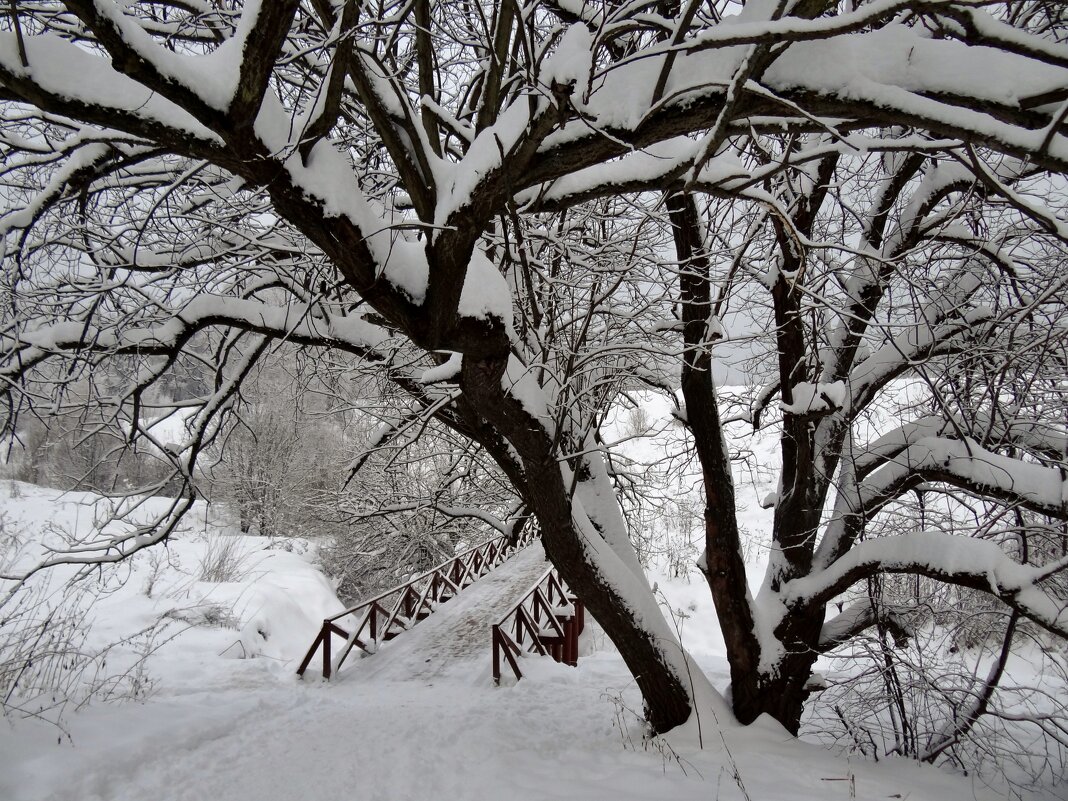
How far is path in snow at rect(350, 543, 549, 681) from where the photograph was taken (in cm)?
824

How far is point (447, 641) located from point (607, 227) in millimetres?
6491

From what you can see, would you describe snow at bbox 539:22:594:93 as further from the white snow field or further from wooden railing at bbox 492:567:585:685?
wooden railing at bbox 492:567:585:685

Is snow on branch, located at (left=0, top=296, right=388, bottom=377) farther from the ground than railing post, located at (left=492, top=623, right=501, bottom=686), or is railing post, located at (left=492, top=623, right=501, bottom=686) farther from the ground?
snow on branch, located at (left=0, top=296, right=388, bottom=377)

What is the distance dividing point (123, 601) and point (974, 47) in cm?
1126

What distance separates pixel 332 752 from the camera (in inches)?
192

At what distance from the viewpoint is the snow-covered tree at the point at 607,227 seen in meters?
2.31

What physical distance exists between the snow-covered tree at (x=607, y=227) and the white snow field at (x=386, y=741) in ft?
2.47

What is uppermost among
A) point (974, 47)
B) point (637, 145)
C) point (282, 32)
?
point (974, 47)

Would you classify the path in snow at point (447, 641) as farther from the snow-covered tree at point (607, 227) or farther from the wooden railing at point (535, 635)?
the snow-covered tree at point (607, 227)

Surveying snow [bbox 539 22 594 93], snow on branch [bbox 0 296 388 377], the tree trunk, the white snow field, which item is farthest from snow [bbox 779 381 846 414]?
snow on branch [bbox 0 296 388 377]

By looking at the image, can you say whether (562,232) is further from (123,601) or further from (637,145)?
(123,601)

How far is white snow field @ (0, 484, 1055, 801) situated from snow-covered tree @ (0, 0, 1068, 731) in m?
0.75

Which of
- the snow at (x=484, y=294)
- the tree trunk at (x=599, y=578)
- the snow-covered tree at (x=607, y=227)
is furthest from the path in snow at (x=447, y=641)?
the snow at (x=484, y=294)

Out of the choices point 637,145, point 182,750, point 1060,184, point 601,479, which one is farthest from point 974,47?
point 182,750
